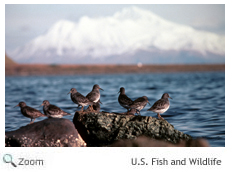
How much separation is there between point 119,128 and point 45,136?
7.81 feet

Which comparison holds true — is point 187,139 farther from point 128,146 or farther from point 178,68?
point 178,68

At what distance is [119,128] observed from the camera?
417 inches

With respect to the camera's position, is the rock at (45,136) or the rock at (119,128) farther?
the rock at (119,128)

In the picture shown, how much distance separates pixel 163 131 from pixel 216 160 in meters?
1.89

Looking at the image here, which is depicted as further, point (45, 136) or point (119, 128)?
point (119, 128)

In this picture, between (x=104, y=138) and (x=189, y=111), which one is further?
(x=189, y=111)

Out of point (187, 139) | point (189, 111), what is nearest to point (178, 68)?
point (189, 111)

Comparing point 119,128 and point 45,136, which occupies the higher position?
point 119,128

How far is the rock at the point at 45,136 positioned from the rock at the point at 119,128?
1.98 ft

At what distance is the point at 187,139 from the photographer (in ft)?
36.0

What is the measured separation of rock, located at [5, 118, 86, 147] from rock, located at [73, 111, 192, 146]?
0.60 metres

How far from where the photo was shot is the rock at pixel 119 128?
416 inches

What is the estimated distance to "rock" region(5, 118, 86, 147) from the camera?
10.1m
